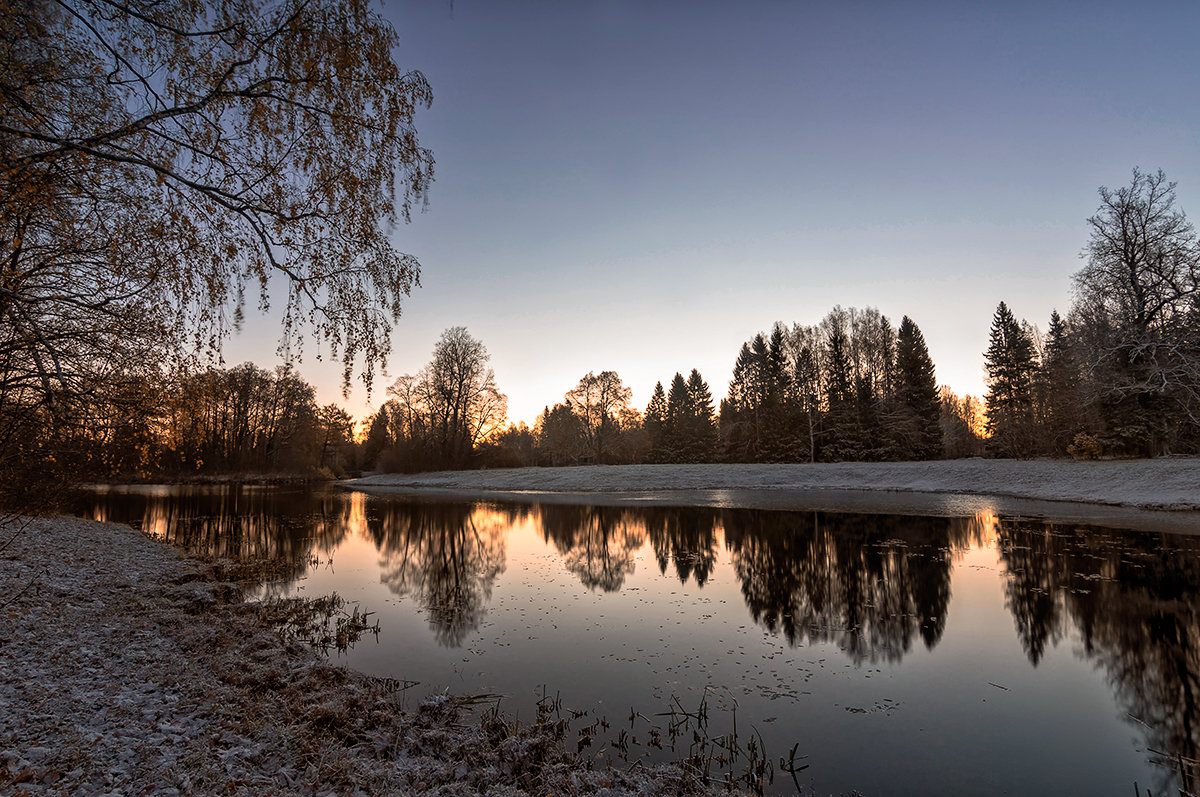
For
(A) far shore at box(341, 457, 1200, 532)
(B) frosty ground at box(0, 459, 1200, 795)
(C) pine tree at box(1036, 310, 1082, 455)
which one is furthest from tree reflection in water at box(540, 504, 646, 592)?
(C) pine tree at box(1036, 310, 1082, 455)

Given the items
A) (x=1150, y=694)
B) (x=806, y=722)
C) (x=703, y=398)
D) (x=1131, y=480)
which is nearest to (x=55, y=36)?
(x=806, y=722)

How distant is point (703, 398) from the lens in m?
61.3

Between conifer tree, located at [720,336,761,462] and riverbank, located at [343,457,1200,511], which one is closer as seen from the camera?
riverbank, located at [343,457,1200,511]

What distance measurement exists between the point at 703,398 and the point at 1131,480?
40.7 m

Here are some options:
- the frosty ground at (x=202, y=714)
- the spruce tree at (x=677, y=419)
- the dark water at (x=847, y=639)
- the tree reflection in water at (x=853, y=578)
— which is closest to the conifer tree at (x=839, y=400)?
the spruce tree at (x=677, y=419)

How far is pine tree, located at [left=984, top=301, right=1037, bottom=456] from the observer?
135 ft

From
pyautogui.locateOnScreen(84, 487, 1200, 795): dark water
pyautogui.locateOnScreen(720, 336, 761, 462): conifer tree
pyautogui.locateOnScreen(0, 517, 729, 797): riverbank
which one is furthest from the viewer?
pyautogui.locateOnScreen(720, 336, 761, 462): conifer tree

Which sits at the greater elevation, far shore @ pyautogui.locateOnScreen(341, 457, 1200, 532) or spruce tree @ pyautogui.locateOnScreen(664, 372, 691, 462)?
spruce tree @ pyautogui.locateOnScreen(664, 372, 691, 462)

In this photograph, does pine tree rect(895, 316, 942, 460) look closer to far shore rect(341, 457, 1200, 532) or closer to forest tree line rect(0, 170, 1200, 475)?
forest tree line rect(0, 170, 1200, 475)

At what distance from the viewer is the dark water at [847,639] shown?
15.8 ft

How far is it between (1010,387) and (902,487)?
23600mm

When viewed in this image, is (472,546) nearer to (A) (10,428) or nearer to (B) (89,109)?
(A) (10,428)

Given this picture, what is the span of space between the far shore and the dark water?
6051 millimetres

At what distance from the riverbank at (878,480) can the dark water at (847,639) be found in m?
8.92
